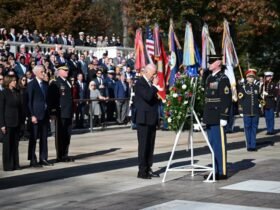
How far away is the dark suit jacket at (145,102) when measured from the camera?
11732 mm

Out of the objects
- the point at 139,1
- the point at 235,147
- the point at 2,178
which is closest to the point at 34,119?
the point at 2,178

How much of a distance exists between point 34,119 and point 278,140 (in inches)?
343

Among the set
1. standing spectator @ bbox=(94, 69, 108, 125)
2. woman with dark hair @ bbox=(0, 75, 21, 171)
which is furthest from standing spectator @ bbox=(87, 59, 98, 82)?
woman with dark hair @ bbox=(0, 75, 21, 171)

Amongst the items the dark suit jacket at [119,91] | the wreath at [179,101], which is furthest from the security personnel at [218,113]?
the dark suit jacket at [119,91]

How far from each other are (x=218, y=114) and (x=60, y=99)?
4.05 metres

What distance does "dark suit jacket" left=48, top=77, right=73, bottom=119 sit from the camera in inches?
557

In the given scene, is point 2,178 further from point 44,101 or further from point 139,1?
point 139,1

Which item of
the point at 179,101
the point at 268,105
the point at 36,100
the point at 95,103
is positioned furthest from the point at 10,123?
the point at 268,105

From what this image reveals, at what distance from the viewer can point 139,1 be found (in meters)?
35.5

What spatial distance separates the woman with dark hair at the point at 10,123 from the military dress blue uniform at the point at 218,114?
3.87 metres

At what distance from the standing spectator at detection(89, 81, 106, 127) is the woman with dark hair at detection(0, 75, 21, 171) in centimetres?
1008

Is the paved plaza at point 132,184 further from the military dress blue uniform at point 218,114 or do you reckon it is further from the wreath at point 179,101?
the wreath at point 179,101

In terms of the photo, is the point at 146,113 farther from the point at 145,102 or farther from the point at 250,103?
the point at 250,103

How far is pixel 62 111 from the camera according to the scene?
46.9ft
